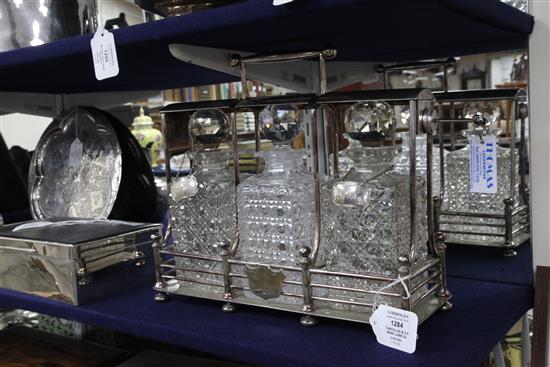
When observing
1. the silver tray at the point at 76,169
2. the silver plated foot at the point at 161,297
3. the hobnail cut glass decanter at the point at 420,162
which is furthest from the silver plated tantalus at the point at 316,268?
the silver tray at the point at 76,169

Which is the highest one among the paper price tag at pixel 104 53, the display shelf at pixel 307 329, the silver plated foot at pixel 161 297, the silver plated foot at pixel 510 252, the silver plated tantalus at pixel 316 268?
the paper price tag at pixel 104 53

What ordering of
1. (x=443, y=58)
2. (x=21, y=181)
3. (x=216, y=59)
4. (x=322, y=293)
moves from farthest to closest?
(x=21, y=181), (x=443, y=58), (x=216, y=59), (x=322, y=293)

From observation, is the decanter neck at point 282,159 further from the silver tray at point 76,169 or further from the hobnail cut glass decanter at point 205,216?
the silver tray at point 76,169

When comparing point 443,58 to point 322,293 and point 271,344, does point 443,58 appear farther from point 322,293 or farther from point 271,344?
point 271,344

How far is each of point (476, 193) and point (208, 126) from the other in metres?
0.53

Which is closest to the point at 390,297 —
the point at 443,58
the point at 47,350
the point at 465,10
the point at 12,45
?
the point at 465,10

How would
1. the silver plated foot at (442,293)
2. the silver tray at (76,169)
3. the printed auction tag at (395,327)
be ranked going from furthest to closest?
1. the silver tray at (76,169)
2. the silver plated foot at (442,293)
3. the printed auction tag at (395,327)

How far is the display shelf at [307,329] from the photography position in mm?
649

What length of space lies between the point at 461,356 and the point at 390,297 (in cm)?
10

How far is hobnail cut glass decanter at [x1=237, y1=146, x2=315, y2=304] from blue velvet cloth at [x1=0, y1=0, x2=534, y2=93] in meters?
0.19

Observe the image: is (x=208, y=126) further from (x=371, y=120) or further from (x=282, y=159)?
(x=371, y=120)

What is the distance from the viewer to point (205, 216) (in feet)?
2.94

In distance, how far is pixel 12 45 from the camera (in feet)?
4.02

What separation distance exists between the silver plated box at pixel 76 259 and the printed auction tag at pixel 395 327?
0.41 metres
